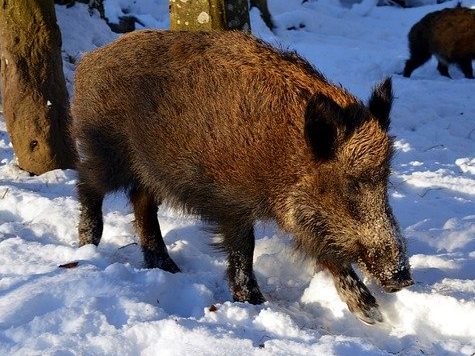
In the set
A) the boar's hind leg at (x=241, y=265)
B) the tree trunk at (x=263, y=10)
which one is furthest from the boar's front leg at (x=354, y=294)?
the tree trunk at (x=263, y=10)

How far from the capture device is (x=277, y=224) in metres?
3.46

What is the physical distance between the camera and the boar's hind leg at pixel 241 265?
3.50 metres

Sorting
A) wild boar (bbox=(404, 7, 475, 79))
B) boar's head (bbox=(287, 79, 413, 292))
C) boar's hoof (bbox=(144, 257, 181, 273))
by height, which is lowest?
wild boar (bbox=(404, 7, 475, 79))

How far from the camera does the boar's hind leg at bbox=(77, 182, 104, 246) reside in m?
4.25

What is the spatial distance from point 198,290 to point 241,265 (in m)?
0.28

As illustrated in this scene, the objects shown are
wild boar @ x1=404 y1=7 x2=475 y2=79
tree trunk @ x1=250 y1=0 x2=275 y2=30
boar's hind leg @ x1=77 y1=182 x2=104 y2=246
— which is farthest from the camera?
tree trunk @ x1=250 y1=0 x2=275 y2=30

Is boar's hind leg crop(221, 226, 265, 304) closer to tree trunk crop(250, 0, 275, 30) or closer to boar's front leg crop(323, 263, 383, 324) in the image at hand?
boar's front leg crop(323, 263, 383, 324)

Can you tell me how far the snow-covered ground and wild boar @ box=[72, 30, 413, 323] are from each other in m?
0.17

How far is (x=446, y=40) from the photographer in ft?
46.7

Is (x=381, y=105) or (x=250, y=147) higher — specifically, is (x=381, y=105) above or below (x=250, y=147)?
above

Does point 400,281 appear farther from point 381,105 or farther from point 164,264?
point 164,264

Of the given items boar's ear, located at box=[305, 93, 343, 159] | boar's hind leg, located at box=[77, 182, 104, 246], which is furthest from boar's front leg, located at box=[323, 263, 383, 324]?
boar's hind leg, located at box=[77, 182, 104, 246]

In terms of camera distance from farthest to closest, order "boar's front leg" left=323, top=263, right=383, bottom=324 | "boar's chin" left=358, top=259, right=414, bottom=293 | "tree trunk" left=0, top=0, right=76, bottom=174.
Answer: "tree trunk" left=0, top=0, right=76, bottom=174 < "boar's front leg" left=323, top=263, right=383, bottom=324 < "boar's chin" left=358, top=259, right=414, bottom=293

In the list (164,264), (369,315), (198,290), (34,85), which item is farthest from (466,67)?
(198,290)
